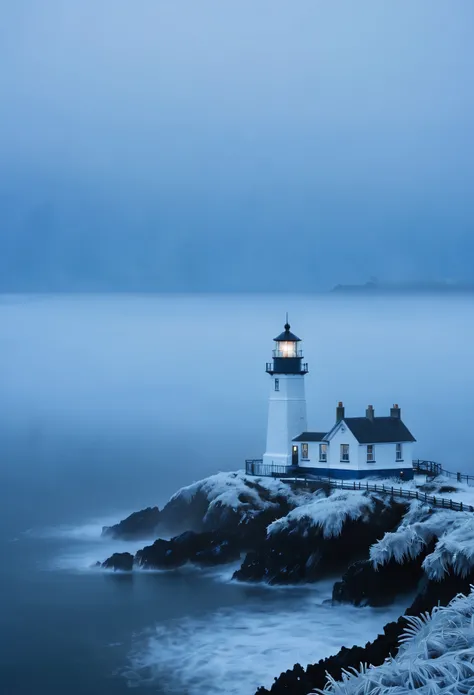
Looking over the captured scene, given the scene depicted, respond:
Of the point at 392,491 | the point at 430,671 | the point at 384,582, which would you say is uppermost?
the point at 392,491

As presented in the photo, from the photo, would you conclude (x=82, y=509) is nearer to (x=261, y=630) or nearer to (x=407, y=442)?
(x=407, y=442)

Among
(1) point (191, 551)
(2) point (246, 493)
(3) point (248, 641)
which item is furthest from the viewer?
(2) point (246, 493)

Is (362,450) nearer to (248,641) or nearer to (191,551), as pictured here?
(191,551)

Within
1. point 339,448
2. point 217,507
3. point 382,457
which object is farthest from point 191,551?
point 382,457

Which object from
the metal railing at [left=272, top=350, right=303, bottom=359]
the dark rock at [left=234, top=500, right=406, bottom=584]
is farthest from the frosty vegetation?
the metal railing at [left=272, top=350, right=303, bottom=359]

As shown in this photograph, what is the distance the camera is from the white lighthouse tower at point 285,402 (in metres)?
50.5

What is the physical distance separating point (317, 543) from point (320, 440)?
7680 millimetres

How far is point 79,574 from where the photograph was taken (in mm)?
45531

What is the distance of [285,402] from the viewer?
50.8 m

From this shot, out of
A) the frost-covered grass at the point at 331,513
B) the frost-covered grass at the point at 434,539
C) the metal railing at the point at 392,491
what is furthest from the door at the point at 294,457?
the frost-covered grass at the point at 434,539

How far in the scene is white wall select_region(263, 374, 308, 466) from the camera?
166 ft

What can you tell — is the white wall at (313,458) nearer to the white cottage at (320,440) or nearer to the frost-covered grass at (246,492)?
the white cottage at (320,440)

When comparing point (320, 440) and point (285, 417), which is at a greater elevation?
point (285, 417)

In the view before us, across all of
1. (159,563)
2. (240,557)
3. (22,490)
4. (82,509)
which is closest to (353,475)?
(240,557)
